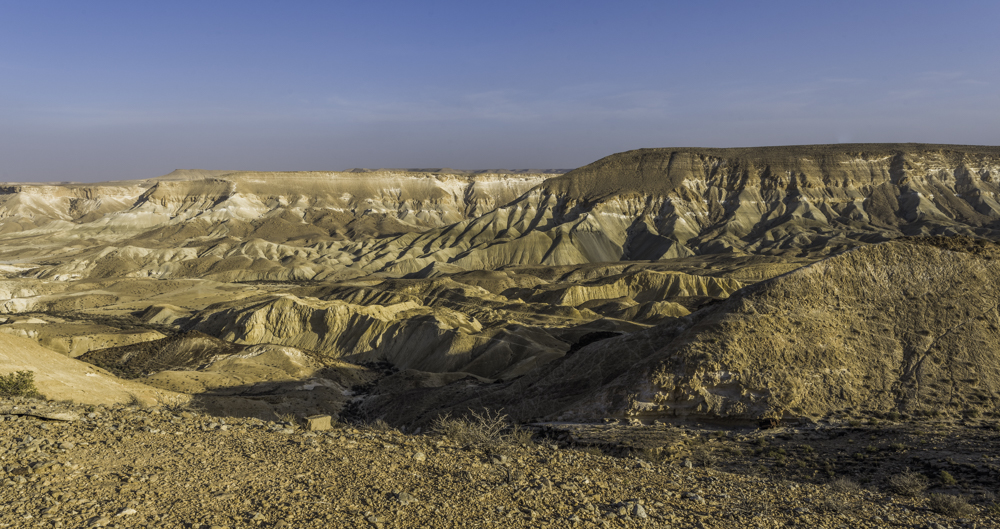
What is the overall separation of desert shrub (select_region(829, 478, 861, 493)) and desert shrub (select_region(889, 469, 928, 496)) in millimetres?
676

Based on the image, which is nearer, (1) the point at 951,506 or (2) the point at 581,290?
(1) the point at 951,506

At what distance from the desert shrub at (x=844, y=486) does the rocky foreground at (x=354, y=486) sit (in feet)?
0.36

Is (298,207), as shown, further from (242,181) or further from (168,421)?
(168,421)

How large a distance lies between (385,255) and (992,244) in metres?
118

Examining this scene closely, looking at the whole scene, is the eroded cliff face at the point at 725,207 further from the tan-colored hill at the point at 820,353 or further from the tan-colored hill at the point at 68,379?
the tan-colored hill at the point at 820,353

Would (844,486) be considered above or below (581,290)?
above

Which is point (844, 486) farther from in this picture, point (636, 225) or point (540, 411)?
point (636, 225)

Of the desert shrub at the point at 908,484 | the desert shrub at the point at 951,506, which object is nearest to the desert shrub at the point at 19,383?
the desert shrub at the point at 908,484

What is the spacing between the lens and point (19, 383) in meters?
21.9

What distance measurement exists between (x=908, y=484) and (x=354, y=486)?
10947 mm

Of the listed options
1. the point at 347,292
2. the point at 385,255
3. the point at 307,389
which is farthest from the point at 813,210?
the point at 307,389

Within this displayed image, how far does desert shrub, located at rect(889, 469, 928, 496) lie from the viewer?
11.9m

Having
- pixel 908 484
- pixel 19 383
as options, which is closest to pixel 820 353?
pixel 908 484

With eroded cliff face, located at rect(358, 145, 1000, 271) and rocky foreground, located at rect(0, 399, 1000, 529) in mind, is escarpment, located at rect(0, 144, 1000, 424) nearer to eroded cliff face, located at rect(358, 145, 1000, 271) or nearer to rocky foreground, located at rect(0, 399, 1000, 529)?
eroded cliff face, located at rect(358, 145, 1000, 271)
